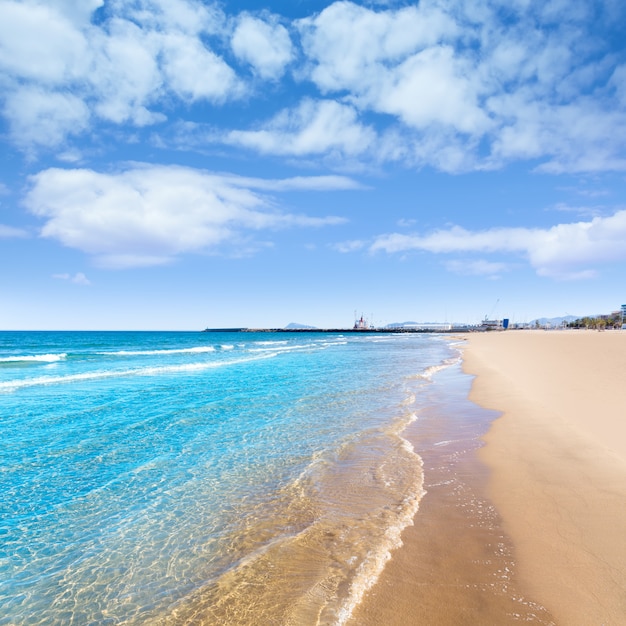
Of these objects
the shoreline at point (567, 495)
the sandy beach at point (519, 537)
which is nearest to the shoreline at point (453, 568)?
the sandy beach at point (519, 537)

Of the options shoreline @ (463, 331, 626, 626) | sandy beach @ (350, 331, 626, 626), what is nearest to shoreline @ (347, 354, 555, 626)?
sandy beach @ (350, 331, 626, 626)

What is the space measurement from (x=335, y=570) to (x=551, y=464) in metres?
5.48

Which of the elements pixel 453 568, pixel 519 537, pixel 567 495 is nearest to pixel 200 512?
pixel 453 568

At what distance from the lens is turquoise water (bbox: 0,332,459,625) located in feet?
14.1

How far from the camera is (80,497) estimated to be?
23.5 ft

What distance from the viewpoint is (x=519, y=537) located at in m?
5.18

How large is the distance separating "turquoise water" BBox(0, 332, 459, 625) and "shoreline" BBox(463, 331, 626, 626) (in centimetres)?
169

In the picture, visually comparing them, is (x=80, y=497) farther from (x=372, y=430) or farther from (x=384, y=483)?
(x=372, y=430)

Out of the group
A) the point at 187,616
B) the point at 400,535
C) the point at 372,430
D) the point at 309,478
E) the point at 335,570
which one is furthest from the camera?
the point at 372,430

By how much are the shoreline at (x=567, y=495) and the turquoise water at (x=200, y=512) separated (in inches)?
66.5

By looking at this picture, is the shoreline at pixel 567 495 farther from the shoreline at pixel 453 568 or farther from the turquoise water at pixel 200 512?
the turquoise water at pixel 200 512

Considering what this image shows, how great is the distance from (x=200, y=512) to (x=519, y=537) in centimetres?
485

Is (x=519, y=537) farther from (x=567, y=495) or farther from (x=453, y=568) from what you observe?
(x=567, y=495)

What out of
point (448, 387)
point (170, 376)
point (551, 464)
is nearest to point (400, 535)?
point (551, 464)
